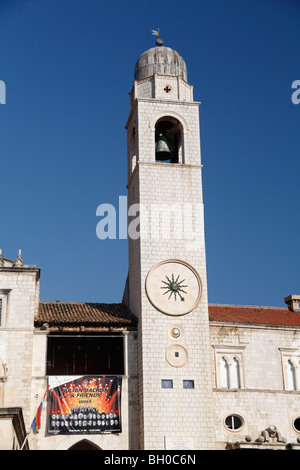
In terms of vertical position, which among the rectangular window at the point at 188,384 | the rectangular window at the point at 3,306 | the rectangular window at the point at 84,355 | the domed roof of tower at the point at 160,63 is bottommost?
the rectangular window at the point at 188,384

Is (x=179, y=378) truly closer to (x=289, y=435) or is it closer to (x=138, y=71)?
(x=289, y=435)

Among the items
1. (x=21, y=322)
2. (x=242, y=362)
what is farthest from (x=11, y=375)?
(x=242, y=362)

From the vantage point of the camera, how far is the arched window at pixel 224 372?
4244cm

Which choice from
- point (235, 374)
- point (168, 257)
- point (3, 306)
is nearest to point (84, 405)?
point (3, 306)

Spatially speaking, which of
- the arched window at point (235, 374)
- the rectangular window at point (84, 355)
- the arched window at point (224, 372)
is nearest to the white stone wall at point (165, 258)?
the arched window at point (224, 372)

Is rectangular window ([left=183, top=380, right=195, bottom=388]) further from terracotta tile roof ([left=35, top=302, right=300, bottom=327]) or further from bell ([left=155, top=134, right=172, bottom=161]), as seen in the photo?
bell ([left=155, top=134, right=172, bottom=161])

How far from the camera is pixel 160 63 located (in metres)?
48.4

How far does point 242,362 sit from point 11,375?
12.7 metres

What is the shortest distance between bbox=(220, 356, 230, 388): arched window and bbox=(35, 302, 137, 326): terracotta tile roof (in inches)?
213

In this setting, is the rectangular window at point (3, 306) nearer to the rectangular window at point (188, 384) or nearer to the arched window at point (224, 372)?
the rectangular window at point (188, 384)

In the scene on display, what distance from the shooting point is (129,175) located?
47.7 m

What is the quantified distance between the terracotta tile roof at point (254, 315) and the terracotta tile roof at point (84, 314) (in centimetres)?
525

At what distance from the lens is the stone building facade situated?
39719mm

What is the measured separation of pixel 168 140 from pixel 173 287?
33.8 feet
